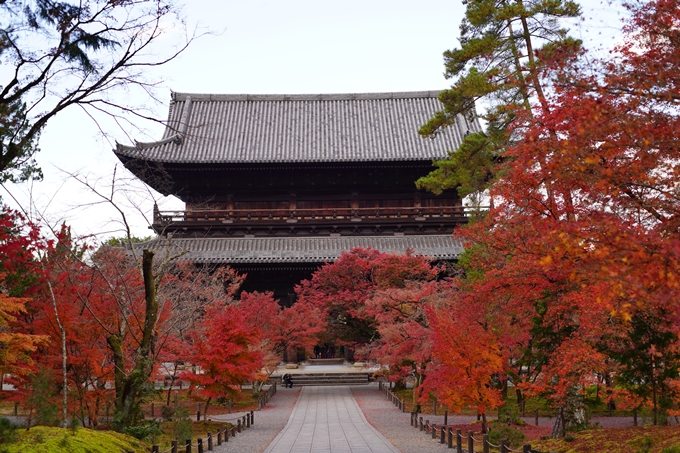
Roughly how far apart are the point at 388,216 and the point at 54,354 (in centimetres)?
2104

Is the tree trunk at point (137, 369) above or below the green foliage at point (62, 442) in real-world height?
above

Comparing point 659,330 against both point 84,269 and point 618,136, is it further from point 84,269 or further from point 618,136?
point 84,269

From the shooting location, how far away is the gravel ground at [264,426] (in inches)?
582

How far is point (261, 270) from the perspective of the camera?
32.3m

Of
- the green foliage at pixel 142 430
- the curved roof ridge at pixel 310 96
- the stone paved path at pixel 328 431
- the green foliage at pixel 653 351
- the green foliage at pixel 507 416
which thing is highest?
the curved roof ridge at pixel 310 96

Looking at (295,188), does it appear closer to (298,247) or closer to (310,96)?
(298,247)

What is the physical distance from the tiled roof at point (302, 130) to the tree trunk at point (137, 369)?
20432mm

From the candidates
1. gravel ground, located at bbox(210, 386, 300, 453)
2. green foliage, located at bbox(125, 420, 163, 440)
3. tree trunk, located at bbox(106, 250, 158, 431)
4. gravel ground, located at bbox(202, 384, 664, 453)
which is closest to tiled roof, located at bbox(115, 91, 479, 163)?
gravel ground, located at bbox(210, 386, 300, 453)

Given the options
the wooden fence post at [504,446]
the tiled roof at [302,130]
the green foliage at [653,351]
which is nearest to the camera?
the wooden fence post at [504,446]

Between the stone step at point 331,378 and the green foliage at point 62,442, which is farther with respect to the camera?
the stone step at point 331,378

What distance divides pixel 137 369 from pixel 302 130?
27824mm

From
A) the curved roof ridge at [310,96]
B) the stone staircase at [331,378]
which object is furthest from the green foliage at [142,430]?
the curved roof ridge at [310,96]

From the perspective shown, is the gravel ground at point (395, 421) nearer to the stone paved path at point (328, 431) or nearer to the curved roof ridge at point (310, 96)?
the stone paved path at point (328, 431)

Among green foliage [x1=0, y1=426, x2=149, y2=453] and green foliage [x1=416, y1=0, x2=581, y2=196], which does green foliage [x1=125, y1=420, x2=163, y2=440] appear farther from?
green foliage [x1=416, y1=0, x2=581, y2=196]
